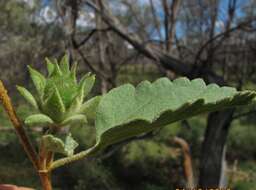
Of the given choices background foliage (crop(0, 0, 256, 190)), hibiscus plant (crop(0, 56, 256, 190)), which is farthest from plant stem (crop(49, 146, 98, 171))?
background foliage (crop(0, 0, 256, 190))

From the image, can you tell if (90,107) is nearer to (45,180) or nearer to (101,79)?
(45,180)

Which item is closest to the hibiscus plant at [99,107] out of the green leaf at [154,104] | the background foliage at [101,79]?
the green leaf at [154,104]

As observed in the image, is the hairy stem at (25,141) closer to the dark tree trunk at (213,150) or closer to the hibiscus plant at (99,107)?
the hibiscus plant at (99,107)

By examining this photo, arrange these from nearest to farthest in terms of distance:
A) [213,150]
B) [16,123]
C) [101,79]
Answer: [16,123] < [213,150] < [101,79]

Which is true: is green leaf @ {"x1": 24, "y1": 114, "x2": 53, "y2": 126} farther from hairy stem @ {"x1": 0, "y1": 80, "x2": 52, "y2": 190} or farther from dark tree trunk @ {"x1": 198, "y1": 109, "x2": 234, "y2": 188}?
dark tree trunk @ {"x1": 198, "y1": 109, "x2": 234, "y2": 188}

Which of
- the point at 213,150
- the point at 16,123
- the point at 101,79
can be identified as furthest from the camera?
the point at 101,79

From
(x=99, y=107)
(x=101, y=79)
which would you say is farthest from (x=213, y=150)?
(x=99, y=107)
